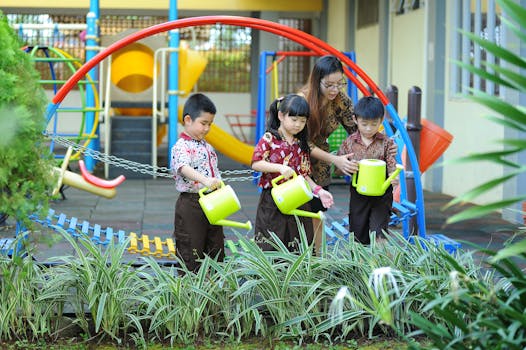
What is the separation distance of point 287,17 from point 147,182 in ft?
30.8

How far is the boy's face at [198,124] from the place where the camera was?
205 inches

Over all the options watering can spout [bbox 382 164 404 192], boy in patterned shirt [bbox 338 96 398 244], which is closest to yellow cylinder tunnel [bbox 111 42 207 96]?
boy in patterned shirt [bbox 338 96 398 244]

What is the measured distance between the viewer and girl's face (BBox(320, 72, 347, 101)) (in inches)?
215

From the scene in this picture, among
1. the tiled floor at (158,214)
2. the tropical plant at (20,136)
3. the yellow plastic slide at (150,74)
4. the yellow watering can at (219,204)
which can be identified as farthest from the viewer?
the yellow plastic slide at (150,74)

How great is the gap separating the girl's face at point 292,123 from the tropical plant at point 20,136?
1400mm

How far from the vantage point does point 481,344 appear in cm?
320

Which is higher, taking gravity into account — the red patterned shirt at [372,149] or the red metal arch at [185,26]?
the red metal arch at [185,26]

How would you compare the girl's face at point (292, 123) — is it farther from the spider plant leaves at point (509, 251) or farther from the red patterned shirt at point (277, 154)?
the spider plant leaves at point (509, 251)

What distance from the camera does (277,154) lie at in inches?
209

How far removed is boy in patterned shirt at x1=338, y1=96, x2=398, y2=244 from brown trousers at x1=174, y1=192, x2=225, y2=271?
0.81 metres

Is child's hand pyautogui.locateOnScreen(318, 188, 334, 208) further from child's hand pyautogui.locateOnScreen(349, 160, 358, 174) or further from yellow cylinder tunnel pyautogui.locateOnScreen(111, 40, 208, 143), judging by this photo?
yellow cylinder tunnel pyautogui.locateOnScreen(111, 40, 208, 143)

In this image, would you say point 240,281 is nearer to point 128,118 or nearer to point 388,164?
point 388,164

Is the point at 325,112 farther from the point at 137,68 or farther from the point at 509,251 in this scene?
the point at 137,68

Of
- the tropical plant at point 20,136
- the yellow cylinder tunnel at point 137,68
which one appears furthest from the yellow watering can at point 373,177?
the yellow cylinder tunnel at point 137,68
